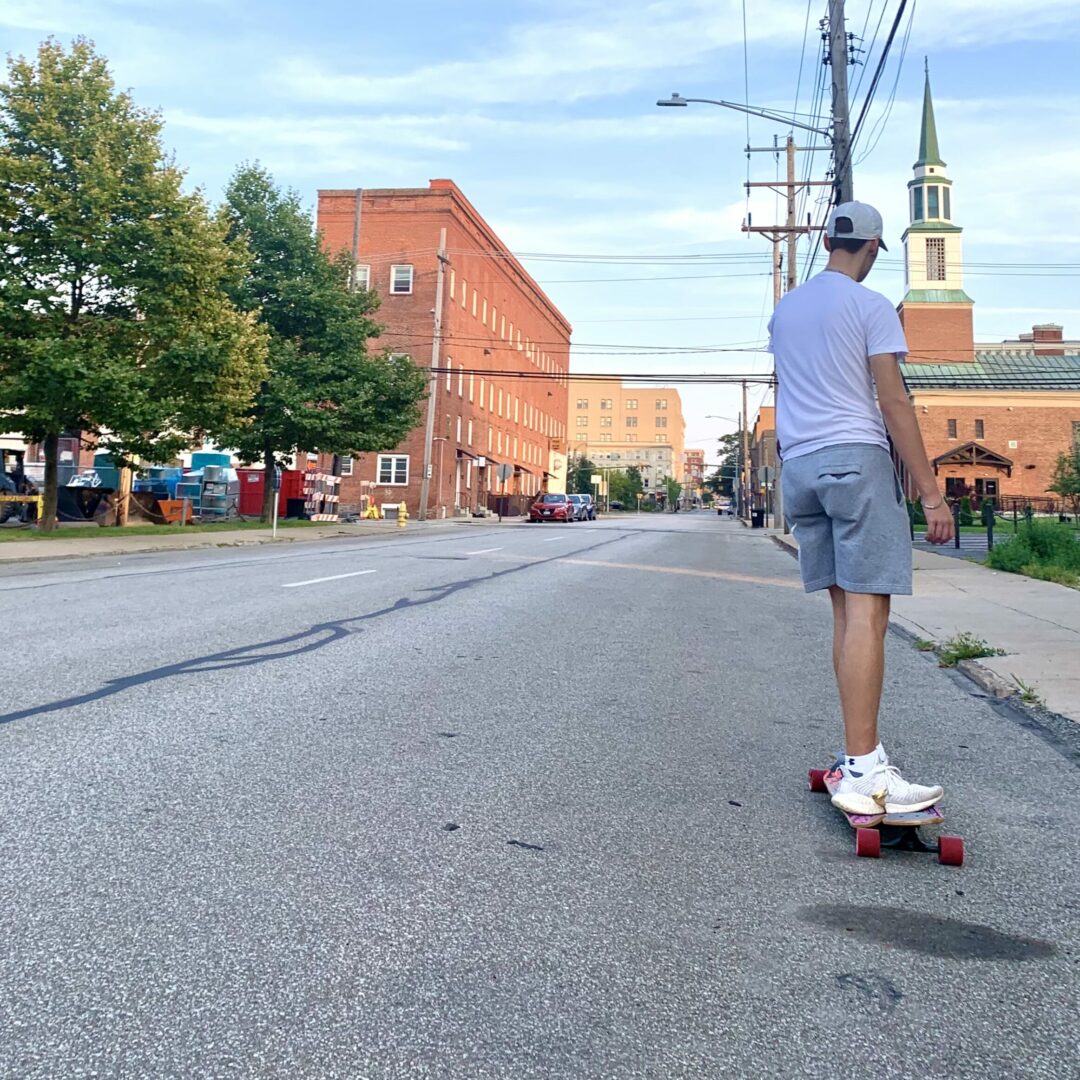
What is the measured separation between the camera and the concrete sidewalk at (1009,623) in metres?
6.55

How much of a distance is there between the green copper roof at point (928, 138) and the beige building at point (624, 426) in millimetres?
98319

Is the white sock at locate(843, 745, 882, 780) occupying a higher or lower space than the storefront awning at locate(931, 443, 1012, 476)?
lower

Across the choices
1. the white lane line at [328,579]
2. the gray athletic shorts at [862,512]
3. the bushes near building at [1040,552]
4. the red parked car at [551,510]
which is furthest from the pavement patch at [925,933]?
the red parked car at [551,510]

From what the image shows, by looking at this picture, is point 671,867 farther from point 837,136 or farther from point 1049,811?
point 837,136

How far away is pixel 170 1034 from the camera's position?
216 cm

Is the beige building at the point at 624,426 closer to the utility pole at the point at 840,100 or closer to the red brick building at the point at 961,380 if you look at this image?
the red brick building at the point at 961,380

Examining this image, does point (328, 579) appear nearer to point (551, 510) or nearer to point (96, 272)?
point (96, 272)

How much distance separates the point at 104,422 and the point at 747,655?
17.3 m

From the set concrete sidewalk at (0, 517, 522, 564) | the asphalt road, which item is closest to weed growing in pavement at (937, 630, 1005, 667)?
the asphalt road

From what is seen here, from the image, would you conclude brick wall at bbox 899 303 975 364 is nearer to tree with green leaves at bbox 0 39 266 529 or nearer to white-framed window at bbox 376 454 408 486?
white-framed window at bbox 376 454 408 486

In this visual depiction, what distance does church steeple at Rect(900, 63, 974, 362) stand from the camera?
258 feet

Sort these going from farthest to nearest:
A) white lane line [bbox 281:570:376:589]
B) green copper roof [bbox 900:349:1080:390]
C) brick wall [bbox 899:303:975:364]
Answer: brick wall [bbox 899:303:975:364] < green copper roof [bbox 900:349:1080:390] < white lane line [bbox 281:570:376:589]

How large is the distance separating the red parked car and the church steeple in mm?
40151

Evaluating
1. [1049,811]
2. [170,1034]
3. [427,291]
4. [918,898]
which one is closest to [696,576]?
[1049,811]
